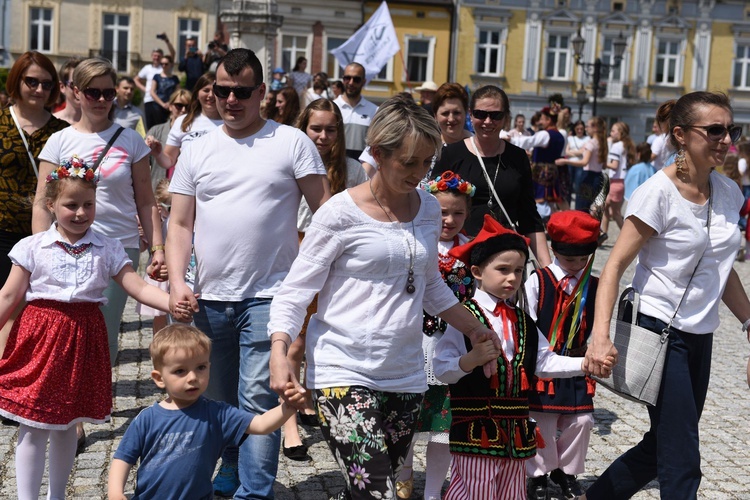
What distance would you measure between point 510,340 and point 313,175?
1.18m

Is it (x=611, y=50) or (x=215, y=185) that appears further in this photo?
(x=611, y=50)

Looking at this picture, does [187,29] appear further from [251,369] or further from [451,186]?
[251,369]

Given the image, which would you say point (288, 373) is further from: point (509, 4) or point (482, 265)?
point (509, 4)

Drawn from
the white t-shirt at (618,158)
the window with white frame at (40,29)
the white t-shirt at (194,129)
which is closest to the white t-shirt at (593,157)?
the white t-shirt at (618,158)

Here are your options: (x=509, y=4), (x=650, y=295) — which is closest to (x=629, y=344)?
(x=650, y=295)

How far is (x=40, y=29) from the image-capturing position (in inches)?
1941

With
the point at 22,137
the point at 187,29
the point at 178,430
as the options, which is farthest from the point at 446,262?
the point at 187,29

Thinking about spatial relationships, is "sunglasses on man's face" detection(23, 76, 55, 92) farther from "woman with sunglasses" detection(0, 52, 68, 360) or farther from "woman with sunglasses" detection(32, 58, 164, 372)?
"woman with sunglasses" detection(32, 58, 164, 372)

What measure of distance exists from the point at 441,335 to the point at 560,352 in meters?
0.62

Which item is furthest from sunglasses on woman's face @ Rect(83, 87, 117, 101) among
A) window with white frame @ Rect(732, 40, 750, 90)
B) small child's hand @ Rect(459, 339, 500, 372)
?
window with white frame @ Rect(732, 40, 750, 90)

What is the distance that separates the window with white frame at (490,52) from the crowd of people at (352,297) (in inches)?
1915

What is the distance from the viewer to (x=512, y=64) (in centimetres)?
5441

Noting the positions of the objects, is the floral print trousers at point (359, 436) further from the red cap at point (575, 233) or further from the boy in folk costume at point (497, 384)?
the red cap at point (575, 233)

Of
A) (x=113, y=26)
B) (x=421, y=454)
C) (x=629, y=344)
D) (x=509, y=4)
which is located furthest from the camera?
(x=509, y=4)
